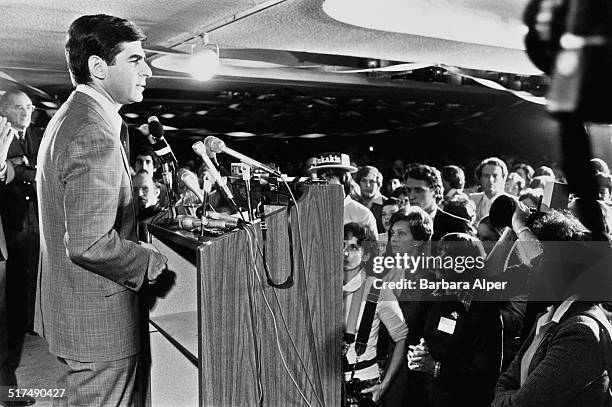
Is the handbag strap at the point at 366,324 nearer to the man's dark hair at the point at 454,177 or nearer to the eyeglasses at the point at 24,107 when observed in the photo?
the man's dark hair at the point at 454,177

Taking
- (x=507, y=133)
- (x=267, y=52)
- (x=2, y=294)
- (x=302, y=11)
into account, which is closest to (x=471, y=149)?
(x=507, y=133)

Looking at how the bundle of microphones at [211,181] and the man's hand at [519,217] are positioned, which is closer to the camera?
the bundle of microphones at [211,181]

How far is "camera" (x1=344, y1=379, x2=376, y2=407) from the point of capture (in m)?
2.00

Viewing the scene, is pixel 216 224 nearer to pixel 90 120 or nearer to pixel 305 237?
pixel 305 237

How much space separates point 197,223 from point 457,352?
1.10 meters

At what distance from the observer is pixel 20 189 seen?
3160 mm

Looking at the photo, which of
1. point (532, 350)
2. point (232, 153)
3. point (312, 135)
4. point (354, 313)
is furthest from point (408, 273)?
point (312, 135)

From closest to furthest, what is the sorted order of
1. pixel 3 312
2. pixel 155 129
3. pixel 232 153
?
pixel 232 153, pixel 155 129, pixel 3 312

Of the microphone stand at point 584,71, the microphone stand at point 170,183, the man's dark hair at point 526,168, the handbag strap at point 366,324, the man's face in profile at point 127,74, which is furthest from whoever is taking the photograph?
the man's dark hair at point 526,168

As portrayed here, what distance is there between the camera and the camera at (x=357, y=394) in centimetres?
200

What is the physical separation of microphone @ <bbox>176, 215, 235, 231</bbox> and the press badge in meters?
1.04

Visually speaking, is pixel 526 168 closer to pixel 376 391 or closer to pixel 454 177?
pixel 454 177

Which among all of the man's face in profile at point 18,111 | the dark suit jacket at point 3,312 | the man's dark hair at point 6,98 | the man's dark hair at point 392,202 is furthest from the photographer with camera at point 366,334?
the man's dark hair at point 6,98

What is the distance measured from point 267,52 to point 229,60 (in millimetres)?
274
